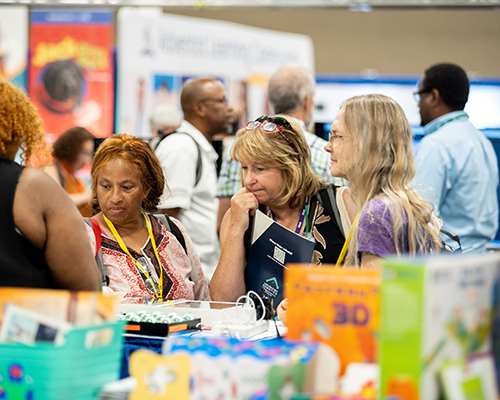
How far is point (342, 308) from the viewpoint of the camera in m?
1.14

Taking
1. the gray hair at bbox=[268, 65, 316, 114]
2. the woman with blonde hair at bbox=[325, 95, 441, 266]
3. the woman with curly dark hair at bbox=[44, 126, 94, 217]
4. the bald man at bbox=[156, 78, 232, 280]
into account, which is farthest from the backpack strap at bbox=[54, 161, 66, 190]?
the woman with blonde hair at bbox=[325, 95, 441, 266]

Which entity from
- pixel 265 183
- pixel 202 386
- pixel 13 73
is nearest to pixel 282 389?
pixel 202 386

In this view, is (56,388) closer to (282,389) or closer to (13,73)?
(282,389)

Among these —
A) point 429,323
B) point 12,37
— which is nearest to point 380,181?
point 429,323

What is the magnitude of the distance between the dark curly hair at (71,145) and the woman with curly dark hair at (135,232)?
5.46ft

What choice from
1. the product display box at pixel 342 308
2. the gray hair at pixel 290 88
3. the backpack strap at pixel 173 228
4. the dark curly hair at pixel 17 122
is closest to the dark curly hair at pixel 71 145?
the gray hair at pixel 290 88

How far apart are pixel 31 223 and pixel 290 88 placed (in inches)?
90.1

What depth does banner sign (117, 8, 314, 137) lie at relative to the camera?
5.96 metres

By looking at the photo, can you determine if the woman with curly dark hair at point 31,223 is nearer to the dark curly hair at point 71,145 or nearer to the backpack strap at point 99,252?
the backpack strap at point 99,252

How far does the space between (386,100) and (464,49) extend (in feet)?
32.8

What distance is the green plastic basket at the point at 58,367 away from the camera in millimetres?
1102

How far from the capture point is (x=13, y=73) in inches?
282

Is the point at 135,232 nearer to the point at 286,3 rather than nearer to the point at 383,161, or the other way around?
the point at 383,161

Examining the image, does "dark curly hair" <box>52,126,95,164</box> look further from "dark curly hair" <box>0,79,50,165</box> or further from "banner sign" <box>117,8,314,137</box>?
"dark curly hair" <box>0,79,50,165</box>
